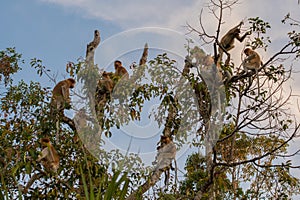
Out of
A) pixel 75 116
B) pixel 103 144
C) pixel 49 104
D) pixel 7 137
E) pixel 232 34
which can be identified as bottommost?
pixel 103 144

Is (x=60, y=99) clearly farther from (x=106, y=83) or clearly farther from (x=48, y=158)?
(x=48, y=158)

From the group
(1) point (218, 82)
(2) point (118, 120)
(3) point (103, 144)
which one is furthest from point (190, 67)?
(3) point (103, 144)

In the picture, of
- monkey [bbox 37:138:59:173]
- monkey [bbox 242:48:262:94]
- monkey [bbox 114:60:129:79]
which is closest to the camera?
monkey [bbox 114:60:129:79]

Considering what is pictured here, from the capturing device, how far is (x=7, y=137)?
13.1ft

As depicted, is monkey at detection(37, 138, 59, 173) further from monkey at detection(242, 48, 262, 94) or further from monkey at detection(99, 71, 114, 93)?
monkey at detection(242, 48, 262, 94)

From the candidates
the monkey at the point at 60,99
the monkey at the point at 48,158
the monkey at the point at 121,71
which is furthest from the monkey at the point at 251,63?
the monkey at the point at 48,158

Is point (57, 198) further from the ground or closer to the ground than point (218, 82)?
closer to the ground

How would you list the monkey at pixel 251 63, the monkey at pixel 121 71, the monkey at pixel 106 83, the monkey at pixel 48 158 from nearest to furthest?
the monkey at pixel 121 71, the monkey at pixel 48 158, the monkey at pixel 106 83, the monkey at pixel 251 63

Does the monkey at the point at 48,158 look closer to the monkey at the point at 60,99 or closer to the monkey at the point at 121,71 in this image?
the monkey at the point at 60,99

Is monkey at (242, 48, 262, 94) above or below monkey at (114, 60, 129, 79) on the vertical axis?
above

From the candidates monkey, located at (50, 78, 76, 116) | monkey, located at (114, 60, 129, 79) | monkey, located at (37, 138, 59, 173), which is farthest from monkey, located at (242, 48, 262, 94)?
monkey, located at (37, 138, 59, 173)

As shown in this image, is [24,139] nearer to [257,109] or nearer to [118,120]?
[118,120]

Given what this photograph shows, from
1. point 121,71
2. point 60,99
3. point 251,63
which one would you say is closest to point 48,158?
point 60,99

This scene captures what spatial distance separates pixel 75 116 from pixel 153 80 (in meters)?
0.59
